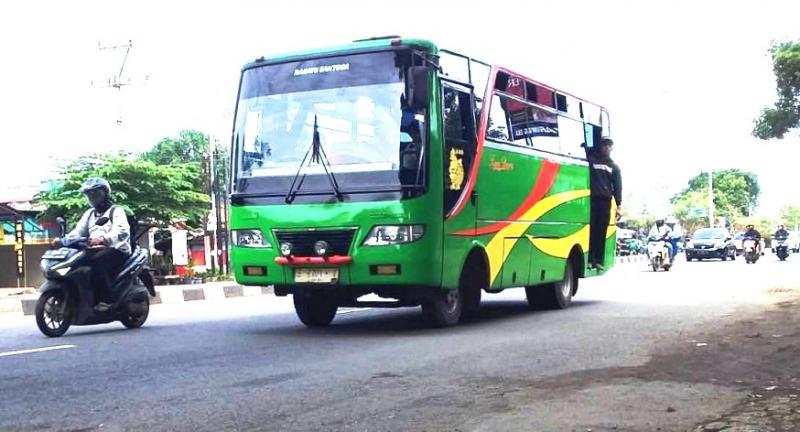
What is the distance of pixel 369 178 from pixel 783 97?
57.6 feet

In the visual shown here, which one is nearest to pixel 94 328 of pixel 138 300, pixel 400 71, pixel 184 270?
pixel 138 300

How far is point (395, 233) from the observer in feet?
26.9

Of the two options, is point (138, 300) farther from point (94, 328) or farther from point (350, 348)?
point (350, 348)

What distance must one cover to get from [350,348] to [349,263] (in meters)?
0.95

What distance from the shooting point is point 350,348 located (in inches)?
303

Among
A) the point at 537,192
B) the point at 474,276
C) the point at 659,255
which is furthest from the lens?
the point at 659,255

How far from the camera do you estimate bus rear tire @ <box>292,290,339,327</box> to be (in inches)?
381

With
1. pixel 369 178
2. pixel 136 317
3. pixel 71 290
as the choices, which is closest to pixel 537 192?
pixel 369 178

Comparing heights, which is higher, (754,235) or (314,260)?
(314,260)

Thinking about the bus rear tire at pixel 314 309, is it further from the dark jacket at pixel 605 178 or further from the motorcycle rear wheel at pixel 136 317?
the dark jacket at pixel 605 178

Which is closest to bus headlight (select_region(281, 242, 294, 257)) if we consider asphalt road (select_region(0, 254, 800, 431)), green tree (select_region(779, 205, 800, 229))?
asphalt road (select_region(0, 254, 800, 431))

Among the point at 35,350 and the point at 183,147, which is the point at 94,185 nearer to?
the point at 35,350

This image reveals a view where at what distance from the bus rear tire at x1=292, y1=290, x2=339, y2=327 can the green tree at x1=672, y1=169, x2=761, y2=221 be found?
7929 centimetres

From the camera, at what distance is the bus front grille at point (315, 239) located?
831cm
